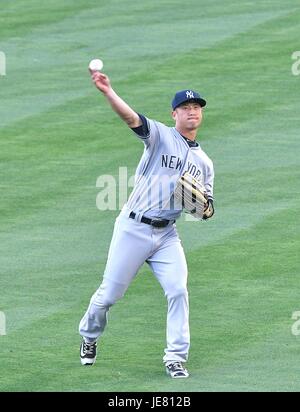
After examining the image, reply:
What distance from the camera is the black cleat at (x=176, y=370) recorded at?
34.6 ft

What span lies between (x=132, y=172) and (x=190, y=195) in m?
6.17

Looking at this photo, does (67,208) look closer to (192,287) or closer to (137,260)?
(192,287)

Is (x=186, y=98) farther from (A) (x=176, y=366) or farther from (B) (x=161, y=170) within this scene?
(A) (x=176, y=366)

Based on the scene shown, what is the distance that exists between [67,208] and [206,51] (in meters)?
6.72

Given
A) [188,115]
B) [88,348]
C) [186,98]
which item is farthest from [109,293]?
[186,98]

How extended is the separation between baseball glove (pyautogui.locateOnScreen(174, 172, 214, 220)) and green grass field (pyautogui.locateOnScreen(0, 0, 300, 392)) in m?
1.18

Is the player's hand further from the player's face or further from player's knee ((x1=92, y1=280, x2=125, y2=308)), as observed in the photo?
player's knee ((x1=92, y1=280, x2=125, y2=308))

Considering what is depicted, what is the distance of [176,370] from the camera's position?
10.5 m

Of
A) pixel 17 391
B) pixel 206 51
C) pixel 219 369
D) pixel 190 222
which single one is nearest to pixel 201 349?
pixel 219 369

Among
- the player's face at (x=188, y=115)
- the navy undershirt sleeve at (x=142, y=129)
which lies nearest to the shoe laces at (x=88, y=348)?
the navy undershirt sleeve at (x=142, y=129)
